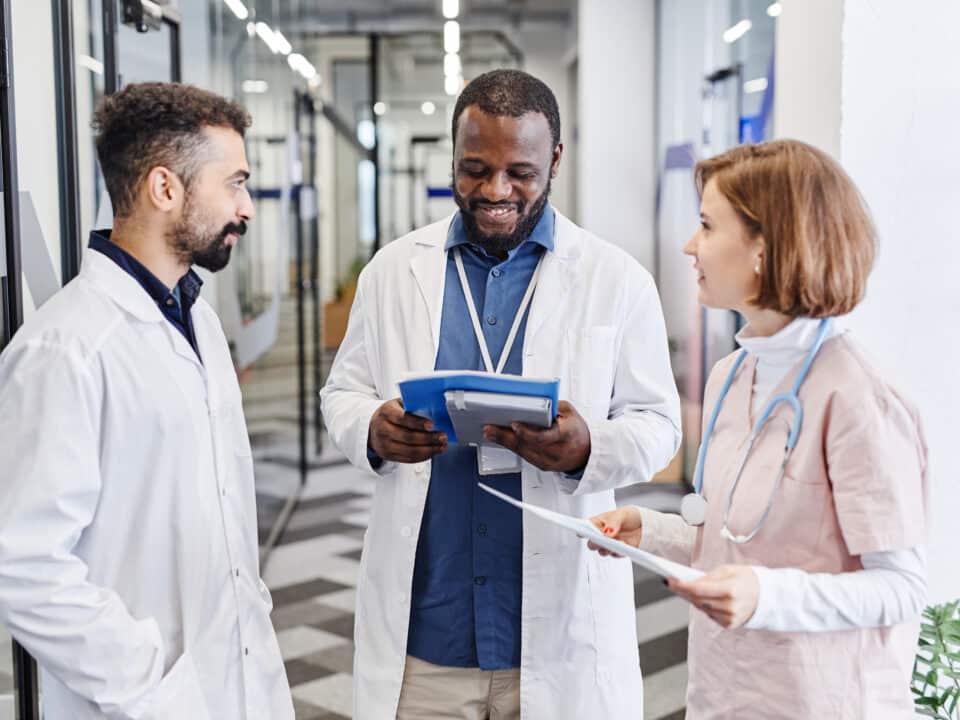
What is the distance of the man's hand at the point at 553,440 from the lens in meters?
1.68

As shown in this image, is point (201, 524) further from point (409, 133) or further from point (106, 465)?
point (409, 133)

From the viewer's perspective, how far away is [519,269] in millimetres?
1988

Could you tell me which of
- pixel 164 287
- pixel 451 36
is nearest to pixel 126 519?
pixel 164 287

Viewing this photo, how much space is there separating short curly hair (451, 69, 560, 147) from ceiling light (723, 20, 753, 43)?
4041mm

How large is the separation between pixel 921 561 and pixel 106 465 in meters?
1.17

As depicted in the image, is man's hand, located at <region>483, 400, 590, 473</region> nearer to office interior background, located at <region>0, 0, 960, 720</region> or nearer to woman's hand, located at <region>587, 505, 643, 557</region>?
woman's hand, located at <region>587, 505, 643, 557</region>

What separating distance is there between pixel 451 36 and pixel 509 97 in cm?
1071

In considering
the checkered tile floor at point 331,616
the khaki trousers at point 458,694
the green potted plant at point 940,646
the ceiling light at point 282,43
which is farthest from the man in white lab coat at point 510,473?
the ceiling light at point 282,43

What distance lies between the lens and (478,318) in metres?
1.97

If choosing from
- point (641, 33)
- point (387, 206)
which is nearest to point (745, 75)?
point (641, 33)

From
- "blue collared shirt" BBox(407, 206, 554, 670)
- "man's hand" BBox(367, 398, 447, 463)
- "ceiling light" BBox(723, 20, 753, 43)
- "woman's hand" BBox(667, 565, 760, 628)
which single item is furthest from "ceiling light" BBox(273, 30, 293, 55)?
"woman's hand" BBox(667, 565, 760, 628)

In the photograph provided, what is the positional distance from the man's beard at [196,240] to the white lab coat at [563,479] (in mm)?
337

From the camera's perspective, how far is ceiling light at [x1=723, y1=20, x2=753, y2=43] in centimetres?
564

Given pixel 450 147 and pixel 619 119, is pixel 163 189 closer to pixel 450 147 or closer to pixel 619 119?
pixel 450 147
